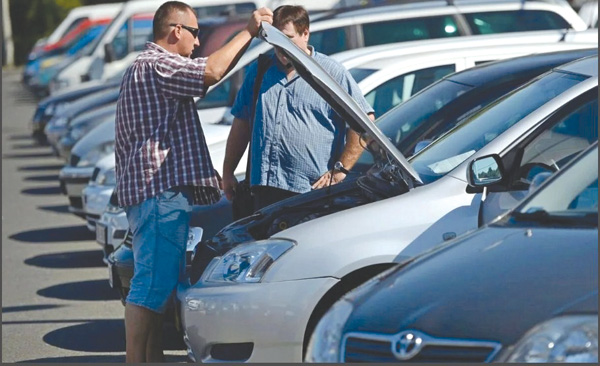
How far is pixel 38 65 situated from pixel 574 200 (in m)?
31.0

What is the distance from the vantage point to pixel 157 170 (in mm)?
5918

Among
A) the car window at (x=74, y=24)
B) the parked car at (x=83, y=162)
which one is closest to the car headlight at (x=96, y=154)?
the parked car at (x=83, y=162)

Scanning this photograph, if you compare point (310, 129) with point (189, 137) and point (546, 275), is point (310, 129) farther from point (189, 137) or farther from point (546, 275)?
point (546, 275)

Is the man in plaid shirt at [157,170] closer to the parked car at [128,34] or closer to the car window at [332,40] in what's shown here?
the car window at [332,40]

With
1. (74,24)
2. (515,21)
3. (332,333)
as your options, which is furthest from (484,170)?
(74,24)

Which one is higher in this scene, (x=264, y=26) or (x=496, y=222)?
(x=264, y=26)

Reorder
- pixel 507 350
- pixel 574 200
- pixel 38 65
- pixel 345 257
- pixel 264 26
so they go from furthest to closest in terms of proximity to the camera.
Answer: pixel 38 65 → pixel 264 26 → pixel 345 257 → pixel 574 200 → pixel 507 350

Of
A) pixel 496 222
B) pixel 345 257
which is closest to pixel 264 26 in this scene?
pixel 345 257

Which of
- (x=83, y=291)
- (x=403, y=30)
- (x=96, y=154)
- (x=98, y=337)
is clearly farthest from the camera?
(x=96, y=154)

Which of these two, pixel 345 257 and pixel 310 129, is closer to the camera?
pixel 345 257

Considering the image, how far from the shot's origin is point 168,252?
5.94m

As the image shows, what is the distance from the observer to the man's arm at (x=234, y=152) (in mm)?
7008

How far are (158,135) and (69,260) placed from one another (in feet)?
18.2

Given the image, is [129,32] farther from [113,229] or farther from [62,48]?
[62,48]
